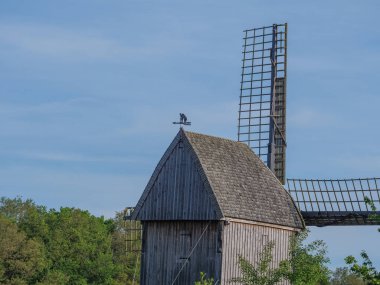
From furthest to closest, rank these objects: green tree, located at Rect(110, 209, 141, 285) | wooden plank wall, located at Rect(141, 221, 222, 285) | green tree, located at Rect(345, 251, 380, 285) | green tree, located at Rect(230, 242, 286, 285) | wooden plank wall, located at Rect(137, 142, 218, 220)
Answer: green tree, located at Rect(110, 209, 141, 285)
wooden plank wall, located at Rect(137, 142, 218, 220)
wooden plank wall, located at Rect(141, 221, 222, 285)
green tree, located at Rect(230, 242, 286, 285)
green tree, located at Rect(345, 251, 380, 285)

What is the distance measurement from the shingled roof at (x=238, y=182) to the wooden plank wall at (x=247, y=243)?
17.3 inches

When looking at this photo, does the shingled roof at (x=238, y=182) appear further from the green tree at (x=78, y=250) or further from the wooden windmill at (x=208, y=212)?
the green tree at (x=78, y=250)

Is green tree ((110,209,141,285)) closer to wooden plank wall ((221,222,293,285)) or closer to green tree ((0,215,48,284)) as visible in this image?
green tree ((0,215,48,284))

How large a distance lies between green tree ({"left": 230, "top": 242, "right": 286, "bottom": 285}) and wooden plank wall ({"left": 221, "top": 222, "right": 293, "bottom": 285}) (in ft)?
1.13

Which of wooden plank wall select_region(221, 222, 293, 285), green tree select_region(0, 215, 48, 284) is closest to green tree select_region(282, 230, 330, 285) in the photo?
wooden plank wall select_region(221, 222, 293, 285)

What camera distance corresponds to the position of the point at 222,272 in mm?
37656

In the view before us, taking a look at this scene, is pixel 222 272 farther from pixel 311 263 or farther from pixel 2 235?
pixel 2 235

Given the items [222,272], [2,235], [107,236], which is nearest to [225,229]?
[222,272]

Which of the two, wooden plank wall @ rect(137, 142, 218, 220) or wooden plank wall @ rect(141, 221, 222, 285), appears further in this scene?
wooden plank wall @ rect(137, 142, 218, 220)

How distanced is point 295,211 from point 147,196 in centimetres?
711

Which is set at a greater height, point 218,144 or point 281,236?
point 218,144

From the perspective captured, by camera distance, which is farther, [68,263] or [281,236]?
[68,263]

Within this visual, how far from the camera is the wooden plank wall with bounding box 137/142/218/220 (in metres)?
38.3

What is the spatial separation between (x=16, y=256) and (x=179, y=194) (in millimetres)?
43918
